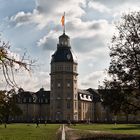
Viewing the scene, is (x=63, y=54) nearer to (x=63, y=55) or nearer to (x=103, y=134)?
(x=63, y=55)

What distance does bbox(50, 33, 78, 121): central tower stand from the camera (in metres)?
156

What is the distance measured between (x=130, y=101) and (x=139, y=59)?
5172 millimetres

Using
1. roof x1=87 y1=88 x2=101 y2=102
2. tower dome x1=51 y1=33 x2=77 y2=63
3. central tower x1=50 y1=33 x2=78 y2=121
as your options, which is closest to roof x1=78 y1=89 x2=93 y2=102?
roof x1=87 y1=88 x2=101 y2=102

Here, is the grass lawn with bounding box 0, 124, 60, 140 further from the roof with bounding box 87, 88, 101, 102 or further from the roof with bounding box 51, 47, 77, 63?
the roof with bounding box 87, 88, 101, 102

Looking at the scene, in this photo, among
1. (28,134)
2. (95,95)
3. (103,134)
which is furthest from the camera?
(95,95)

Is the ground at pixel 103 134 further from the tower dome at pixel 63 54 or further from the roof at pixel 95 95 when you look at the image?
the roof at pixel 95 95

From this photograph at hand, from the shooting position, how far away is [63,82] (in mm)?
158750

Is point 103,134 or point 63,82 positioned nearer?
point 103,134

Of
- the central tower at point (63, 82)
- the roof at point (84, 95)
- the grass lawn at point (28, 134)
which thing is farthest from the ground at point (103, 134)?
the roof at point (84, 95)

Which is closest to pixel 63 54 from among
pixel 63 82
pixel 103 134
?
pixel 63 82

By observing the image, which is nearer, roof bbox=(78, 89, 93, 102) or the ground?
the ground

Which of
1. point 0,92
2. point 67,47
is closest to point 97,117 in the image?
point 67,47

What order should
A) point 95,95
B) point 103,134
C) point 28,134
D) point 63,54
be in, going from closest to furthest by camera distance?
point 28,134, point 103,134, point 63,54, point 95,95

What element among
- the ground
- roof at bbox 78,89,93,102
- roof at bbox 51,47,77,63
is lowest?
the ground
